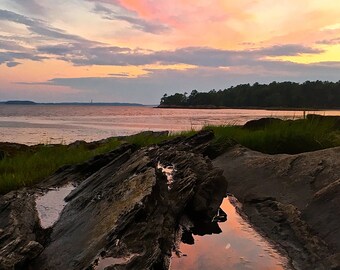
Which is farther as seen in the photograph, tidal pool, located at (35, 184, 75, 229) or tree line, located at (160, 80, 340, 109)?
tree line, located at (160, 80, 340, 109)

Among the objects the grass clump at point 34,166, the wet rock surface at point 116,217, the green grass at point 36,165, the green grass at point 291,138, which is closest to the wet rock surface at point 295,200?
the wet rock surface at point 116,217

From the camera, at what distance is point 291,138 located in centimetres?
1221

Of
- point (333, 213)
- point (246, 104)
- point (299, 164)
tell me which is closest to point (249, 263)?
point (333, 213)

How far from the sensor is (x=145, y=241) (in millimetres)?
5113

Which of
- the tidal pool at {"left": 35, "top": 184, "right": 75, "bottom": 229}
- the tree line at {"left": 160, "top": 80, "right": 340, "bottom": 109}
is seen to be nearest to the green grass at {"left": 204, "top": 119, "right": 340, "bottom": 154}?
the tidal pool at {"left": 35, "top": 184, "right": 75, "bottom": 229}

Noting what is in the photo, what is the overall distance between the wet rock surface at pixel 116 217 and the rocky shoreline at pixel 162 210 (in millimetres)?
17

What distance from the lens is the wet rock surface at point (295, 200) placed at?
18.5ft

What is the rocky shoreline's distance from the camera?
16.6 ft

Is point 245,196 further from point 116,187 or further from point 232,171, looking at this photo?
point 116,187

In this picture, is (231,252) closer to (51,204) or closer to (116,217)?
(116,217)

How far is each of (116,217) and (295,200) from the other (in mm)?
3531

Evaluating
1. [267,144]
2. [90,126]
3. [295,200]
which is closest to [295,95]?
[90,126]

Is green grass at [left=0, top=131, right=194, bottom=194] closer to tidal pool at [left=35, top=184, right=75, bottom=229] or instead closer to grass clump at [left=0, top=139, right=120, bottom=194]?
grass clump at [left=0, top=139, right=120, bottom=194]

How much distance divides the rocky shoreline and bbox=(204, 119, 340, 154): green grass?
102 inches
